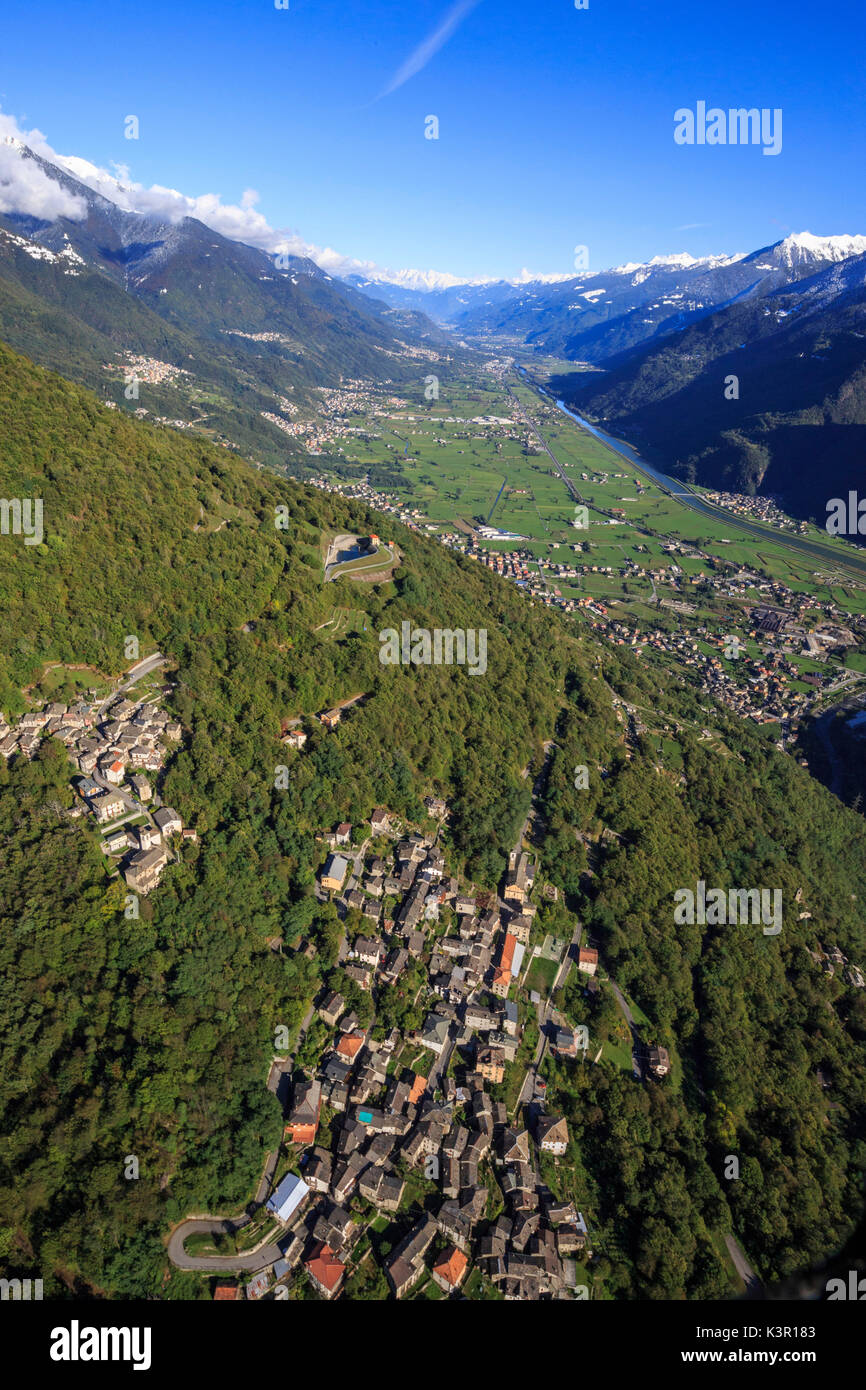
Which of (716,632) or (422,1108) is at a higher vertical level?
(716,632)

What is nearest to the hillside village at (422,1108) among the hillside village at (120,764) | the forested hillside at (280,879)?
the forested hillside at (280,879)

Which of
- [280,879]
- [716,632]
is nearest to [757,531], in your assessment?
[716,632]

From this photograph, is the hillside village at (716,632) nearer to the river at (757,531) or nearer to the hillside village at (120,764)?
the river at (757,531)

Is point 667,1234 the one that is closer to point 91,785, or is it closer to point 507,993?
point 507,993

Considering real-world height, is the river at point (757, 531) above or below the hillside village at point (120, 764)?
above

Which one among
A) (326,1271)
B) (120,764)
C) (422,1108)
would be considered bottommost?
(326,1271)

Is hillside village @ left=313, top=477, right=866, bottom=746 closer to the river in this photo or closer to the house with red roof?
the river

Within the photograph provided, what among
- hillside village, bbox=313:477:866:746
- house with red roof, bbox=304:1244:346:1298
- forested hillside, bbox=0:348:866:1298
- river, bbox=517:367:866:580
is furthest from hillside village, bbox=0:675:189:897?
river, bbox=517:367:866:580

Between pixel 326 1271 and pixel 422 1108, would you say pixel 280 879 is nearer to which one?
pixel 422 1108
